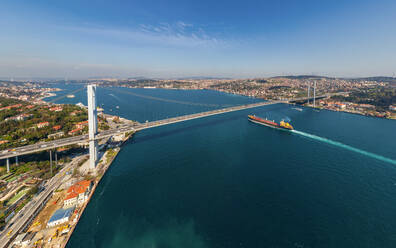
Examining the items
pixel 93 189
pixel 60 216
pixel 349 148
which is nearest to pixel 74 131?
pixel 93 189

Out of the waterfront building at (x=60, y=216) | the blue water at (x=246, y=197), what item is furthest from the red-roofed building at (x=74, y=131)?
the waterfront building at (x=60, y=216)

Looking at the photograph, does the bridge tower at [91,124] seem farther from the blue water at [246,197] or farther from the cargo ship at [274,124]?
the cargo ship at [274,124]

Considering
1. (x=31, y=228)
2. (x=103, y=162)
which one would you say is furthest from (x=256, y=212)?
(x=103, y=162)

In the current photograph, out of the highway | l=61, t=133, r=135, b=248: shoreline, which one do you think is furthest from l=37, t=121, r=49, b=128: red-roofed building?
the highway

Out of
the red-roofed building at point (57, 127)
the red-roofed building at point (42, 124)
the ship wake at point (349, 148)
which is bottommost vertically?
the ship wake at point (349, 148)

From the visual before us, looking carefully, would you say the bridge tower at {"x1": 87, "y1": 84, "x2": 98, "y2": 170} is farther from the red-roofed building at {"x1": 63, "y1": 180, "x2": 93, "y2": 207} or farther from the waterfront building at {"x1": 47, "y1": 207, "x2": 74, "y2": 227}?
the waterfront building at {"x1": 47, "y1": 207, "x2": 74, "y2": 227}
